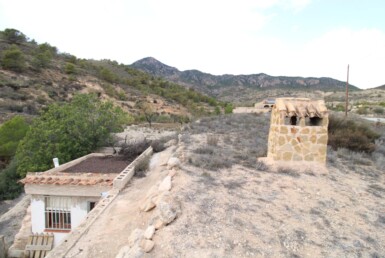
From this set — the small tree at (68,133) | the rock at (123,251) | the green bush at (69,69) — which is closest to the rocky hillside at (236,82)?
the green bush at (69,69)

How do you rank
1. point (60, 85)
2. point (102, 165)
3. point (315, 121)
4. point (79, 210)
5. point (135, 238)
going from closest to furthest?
point (135, 238) → point (315, 121) → point (79, 210) → point (102, 165) → point (60, 85)

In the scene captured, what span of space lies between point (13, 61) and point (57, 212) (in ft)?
115

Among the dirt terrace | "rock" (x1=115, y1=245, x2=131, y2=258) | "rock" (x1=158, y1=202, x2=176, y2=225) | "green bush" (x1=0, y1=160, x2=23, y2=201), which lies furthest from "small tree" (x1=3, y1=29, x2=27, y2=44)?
"rock" (x1=115, y1=245, x2=131, y2=258)

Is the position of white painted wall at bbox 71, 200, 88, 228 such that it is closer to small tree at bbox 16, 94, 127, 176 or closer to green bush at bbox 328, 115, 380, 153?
small tree at bbox 16, 94, 127, 176

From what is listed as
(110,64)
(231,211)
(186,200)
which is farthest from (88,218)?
(110,64)

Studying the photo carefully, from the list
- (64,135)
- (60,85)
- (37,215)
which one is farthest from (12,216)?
(60,85)

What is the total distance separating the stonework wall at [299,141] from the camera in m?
8.40

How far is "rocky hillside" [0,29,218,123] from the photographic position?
3198 centimetres

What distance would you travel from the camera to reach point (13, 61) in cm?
3659

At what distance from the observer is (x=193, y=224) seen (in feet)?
16.0

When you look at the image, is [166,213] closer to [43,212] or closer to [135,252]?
[135,252]

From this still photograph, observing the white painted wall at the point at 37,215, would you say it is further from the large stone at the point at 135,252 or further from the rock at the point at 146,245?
the rock at the point at 146,245

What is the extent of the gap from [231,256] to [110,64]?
66.2 meters

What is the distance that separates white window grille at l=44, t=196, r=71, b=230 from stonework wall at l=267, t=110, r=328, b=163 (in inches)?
280
